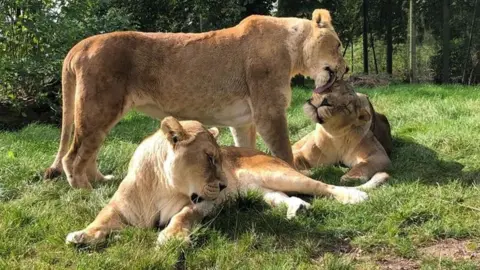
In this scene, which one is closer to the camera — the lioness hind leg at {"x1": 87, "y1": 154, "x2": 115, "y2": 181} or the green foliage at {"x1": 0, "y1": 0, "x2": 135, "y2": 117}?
the lioness hind leg at {"x1": 87, "y1": 154, "x2": 115, "y2": 181}

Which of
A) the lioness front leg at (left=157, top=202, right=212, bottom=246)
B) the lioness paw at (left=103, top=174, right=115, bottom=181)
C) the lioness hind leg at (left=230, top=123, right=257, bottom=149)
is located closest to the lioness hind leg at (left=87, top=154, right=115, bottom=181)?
the lioness paw at (left=103, top=174, right=115, bottom=181)

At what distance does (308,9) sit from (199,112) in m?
8.22

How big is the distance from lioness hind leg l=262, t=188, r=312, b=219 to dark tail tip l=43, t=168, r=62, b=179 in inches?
73.6

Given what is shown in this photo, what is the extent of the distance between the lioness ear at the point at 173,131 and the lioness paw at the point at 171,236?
0.55m

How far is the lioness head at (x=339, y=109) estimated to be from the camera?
5027 mm

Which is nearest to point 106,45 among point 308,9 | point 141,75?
point 141,75

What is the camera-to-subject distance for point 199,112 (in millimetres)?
4938

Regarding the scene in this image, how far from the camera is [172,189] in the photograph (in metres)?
3.56

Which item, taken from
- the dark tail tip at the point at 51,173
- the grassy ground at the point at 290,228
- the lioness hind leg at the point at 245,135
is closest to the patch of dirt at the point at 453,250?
the grassy ground at the point at 290,228

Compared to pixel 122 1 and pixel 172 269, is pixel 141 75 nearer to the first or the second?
pixel 172 269

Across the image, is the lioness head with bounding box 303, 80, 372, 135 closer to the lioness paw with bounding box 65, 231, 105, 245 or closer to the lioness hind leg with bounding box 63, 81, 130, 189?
the lioness hind leg with bounding box 63, 81, 130, 189

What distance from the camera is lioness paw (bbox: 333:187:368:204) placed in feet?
12.6

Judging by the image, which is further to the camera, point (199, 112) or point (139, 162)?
point (199, 112)

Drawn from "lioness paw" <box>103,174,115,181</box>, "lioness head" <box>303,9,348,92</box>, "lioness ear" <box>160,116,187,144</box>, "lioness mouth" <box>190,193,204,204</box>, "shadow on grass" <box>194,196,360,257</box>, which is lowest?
"shadow on grass" <box>194,196,360,257</box>
